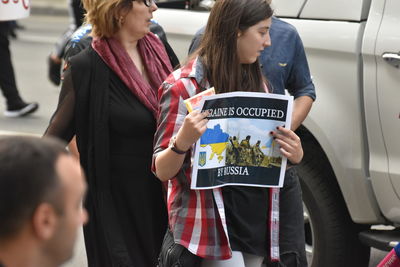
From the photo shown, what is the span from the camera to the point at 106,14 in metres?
3.59

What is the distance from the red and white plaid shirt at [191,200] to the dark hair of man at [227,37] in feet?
0.17

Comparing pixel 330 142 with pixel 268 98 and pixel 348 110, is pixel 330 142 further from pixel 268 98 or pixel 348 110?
pixel 268 98

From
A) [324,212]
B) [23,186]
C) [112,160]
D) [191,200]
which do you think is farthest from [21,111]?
[23,186]

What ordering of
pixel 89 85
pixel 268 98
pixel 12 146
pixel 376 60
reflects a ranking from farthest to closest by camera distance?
pixel 376 60 < pixel 89 85 < pixel 268 98 < pixel 12 146

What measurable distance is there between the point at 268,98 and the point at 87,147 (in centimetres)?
87

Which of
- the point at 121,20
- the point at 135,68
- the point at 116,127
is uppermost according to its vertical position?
the point at 121,20

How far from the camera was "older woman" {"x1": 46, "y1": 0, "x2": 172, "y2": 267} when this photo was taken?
3.57 m

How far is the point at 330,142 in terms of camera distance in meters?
4.32

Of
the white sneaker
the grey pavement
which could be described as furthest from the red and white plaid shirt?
the white sneaker

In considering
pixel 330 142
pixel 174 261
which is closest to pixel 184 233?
pixel 174 261

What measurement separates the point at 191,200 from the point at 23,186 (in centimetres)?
146

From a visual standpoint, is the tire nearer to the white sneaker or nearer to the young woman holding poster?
the young woman holding poster

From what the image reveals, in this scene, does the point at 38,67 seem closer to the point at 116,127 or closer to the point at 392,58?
the point at 392,58

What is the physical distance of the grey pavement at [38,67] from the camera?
8.07 m
